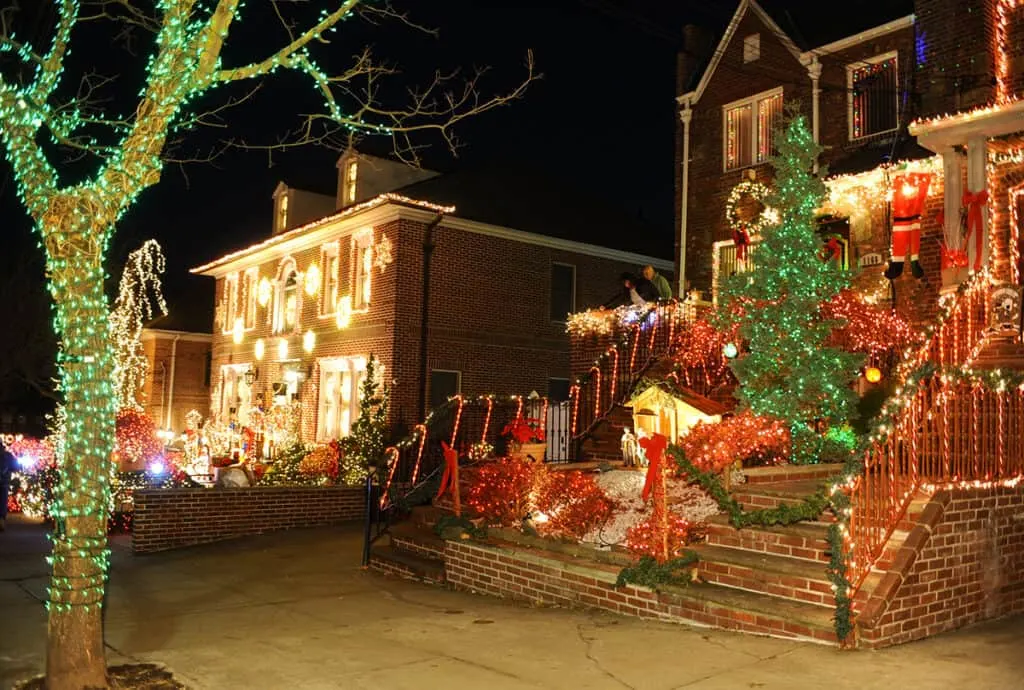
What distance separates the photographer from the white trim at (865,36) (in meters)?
14.5

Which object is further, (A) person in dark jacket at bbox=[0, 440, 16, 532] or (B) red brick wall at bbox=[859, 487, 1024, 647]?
(A) person in dark jacket at bbox=[0, 440, 16, 532]

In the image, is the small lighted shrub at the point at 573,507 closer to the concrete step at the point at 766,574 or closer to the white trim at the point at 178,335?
the concrete step at the point at 766,574

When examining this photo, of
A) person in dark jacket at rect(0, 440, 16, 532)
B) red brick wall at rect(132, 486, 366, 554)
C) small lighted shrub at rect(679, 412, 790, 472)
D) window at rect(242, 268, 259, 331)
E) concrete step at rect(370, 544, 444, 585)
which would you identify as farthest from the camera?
window at rect(242, 268, 259, 331)

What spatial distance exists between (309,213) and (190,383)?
1384 centimetres

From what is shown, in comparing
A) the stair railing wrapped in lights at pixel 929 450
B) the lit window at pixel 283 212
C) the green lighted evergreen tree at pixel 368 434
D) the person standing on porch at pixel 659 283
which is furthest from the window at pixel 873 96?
the lit window at pixel 283 212

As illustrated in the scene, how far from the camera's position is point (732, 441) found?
8891 millimetres

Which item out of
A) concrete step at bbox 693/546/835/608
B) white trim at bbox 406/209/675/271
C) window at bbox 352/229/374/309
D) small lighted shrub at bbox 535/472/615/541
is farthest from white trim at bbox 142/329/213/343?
concrete step at bbox 693/546/835/608

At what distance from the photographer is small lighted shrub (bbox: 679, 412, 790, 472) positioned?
345 inches

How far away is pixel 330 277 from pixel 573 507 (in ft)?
51.9

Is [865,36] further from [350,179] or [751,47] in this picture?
[350,179]

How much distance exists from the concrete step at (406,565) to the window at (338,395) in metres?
10.5

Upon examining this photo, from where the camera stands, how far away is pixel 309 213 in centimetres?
2672

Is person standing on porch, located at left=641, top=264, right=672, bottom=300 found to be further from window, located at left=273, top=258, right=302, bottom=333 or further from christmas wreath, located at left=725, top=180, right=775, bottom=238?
window, located at left=273, top=258, right=302, bottom=333

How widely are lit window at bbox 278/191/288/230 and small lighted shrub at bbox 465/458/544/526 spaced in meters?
18.2
